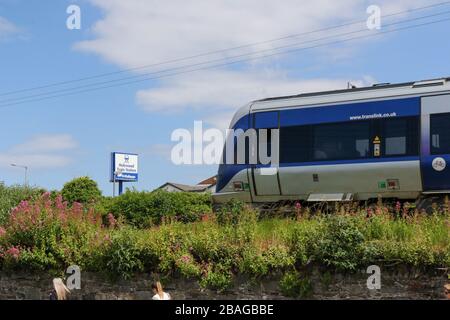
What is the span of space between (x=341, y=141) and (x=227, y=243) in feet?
16.9

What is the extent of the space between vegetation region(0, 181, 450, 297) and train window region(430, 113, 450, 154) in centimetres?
175

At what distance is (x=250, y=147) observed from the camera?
20.0m

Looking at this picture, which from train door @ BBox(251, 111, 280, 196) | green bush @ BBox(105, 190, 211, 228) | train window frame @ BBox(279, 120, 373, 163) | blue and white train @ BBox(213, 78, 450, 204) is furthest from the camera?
green bush @ BBox(105, 190, 211, 228)

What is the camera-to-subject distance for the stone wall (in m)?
13.2

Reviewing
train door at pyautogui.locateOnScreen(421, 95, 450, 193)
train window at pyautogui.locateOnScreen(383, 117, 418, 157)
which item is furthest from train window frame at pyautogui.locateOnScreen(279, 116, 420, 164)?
train door at pyautogui.locateOnScreen(421, 95, 450, 193)

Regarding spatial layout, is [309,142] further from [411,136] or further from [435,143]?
[435,143]

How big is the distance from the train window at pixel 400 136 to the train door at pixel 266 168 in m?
3.22

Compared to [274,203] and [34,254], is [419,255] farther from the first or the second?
[34,254]

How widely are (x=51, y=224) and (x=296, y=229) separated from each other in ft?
23.1

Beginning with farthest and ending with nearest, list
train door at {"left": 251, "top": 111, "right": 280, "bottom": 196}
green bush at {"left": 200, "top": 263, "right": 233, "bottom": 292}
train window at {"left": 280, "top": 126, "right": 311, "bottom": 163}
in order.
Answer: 1. train door at {"left": 251, "top": 111, "right": 280, "bottom": 196}
2. train window at {"left": 280, "top": 126, "right": 311, "bottom": 163}
3. green bush at {"left": 200, "top": 263, "right": 233, "bottom": 292}

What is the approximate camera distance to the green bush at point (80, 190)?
29.6 m

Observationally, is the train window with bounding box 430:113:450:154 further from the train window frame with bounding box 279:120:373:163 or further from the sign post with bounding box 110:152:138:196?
the sign post with bounding box 110:152:138:196

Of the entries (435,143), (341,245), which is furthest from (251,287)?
(435,143)
